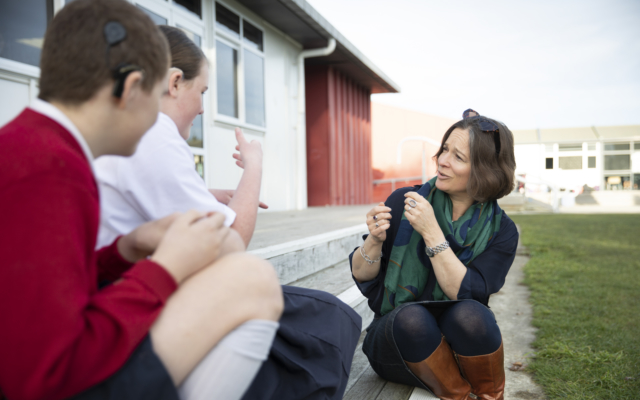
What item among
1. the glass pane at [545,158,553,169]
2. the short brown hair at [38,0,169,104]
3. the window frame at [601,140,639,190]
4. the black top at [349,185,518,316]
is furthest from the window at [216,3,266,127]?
the window frame at [601,140,639,190]

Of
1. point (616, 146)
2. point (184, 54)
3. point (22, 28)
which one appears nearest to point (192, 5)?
point (22, 28)

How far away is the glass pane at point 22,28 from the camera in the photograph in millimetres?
2984

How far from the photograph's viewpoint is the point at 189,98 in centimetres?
142

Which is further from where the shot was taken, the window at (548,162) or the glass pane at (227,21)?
the window at (548,162)

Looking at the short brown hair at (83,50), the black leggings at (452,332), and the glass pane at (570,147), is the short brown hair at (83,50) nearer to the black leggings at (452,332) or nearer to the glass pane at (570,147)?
the black leggings at (452,332)

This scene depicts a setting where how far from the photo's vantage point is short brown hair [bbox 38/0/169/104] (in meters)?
0.72

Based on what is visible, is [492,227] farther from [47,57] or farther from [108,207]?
[47,57]

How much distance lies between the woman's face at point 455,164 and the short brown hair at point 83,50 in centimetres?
148

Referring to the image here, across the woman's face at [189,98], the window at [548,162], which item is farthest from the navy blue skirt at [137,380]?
the window at [548,162]

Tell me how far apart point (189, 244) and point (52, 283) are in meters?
0.23

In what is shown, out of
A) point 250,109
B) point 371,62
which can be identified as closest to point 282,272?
point 250,109

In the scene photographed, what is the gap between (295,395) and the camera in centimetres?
115

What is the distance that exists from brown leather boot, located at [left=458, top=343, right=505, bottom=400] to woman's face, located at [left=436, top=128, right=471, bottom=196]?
71cm

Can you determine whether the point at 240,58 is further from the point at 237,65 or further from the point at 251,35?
the point at 251,35
